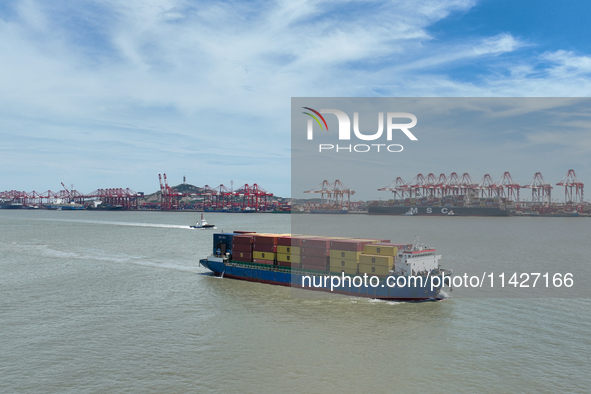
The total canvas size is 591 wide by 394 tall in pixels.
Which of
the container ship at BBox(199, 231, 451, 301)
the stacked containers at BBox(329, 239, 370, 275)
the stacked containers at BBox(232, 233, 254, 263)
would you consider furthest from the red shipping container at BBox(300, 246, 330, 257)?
the stacked containers at BBox(232, 233, 254, 263)

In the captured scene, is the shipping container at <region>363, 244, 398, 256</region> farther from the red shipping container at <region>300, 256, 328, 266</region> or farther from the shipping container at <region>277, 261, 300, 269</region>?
the shipping container at <region>277, 261, 300, 269</region>

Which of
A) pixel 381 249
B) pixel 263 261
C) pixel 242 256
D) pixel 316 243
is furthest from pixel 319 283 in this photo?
pixel 242 256

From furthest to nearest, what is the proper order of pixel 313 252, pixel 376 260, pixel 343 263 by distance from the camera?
pixel 313 252, pixel 343 263, pixel 376 260

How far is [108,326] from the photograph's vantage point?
Result: 91.6 feet

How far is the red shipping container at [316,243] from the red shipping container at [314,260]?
114 cm

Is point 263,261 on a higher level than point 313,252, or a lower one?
lower

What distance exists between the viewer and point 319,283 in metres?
39.7

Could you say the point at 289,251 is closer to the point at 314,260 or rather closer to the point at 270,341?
the point at 314,260

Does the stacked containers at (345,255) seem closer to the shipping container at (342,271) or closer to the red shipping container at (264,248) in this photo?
the shipping container at (342,271)

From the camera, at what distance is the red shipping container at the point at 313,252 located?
135 feet

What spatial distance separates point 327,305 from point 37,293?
2642 cm

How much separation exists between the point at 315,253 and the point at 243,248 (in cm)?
1050

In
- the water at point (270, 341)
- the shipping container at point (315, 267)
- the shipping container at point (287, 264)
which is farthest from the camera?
the shipping container at point (287, 264)

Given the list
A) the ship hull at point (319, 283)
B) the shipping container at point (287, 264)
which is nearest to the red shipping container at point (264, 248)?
the shipping container at point (287, 264)
